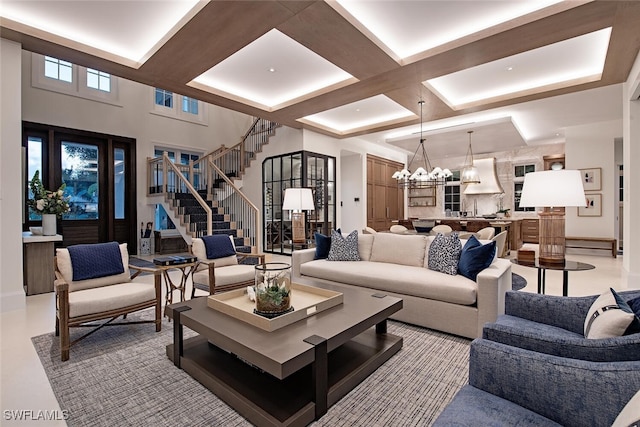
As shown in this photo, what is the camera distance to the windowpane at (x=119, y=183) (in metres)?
7.98

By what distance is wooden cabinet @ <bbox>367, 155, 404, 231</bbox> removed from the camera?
9.38m

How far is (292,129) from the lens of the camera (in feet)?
24.0

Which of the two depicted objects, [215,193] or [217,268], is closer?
[217,268]

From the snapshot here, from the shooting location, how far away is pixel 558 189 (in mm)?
2730

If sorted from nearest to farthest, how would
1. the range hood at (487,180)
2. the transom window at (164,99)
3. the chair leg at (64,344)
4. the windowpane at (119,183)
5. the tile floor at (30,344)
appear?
the tile floor at (30,344) → the chair leg at (64,344) → the windowpane at (119,183) → the transom window at (164,99) → the range hood at (487,180)

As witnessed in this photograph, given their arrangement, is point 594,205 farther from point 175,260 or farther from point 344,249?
point 175,260

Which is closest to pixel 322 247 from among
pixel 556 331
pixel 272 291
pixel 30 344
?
pixel 272 291

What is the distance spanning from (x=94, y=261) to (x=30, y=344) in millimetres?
796

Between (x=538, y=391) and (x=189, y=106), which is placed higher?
(x=189, y=106)

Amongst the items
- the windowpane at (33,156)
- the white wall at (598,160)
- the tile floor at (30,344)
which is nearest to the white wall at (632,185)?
the tile floor at (30,344)

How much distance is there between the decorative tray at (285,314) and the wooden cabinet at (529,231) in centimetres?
858

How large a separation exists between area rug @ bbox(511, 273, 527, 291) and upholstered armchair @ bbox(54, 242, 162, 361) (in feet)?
14.7

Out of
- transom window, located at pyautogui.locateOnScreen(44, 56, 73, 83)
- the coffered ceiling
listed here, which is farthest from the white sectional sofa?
transom window, located at pyautogui.locateOnScreen(44, 56, 73, 83)

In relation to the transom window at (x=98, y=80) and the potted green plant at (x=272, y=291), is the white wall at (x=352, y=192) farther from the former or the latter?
the potted green plant at (x=272, y=291)
